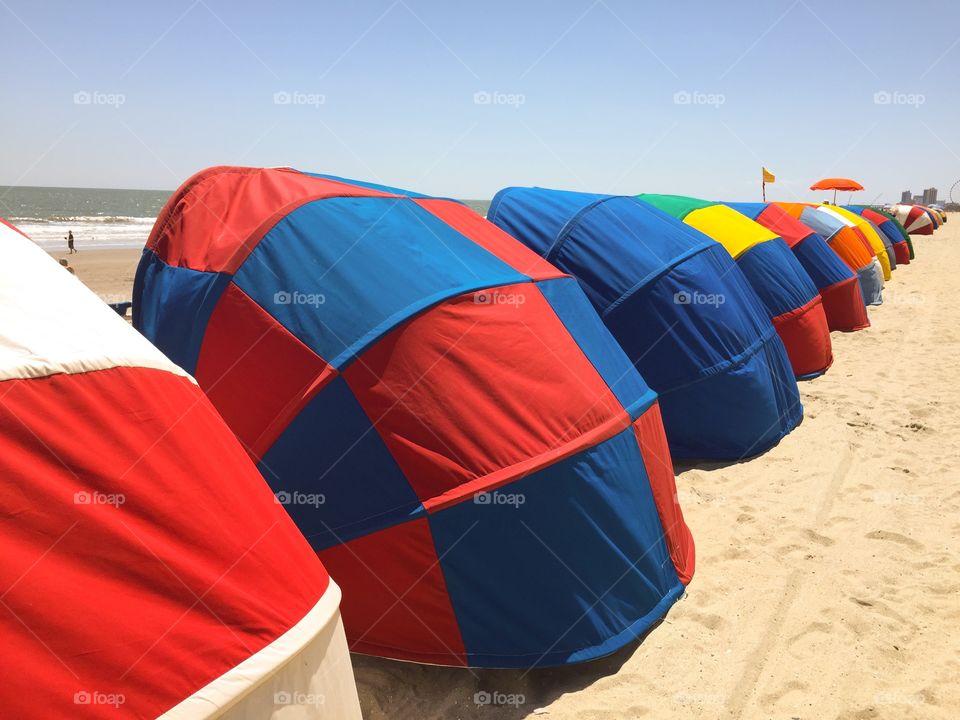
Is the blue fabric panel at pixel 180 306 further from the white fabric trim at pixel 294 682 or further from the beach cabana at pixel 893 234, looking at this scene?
the beach cabana at pixel 893 234

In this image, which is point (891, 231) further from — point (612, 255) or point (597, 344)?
point (597, 344)

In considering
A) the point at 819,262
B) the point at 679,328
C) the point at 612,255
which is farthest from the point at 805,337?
the point at 612,255

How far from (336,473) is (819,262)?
10077 millimetres

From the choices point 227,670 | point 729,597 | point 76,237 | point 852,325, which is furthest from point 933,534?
point 76,237

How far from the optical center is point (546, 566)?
351cm

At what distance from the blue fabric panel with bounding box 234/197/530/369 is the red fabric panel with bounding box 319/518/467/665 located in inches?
36.5

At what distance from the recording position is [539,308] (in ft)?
13.4

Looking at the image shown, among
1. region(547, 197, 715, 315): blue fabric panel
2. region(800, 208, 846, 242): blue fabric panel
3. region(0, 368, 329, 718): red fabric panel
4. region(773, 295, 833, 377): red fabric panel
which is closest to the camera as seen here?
region(0, 368, 329, 718): red fabric panel

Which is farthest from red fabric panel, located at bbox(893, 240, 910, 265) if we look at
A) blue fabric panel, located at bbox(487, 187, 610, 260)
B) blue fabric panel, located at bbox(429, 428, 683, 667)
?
blue fabric panel, located at bbox(429, 428, 683, 667)

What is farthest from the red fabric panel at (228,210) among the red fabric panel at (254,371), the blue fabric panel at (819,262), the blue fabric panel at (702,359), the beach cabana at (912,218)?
the beach cabana at (912,218)

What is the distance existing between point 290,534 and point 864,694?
2985 mm

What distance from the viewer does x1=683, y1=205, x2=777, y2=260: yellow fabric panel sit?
333 inches

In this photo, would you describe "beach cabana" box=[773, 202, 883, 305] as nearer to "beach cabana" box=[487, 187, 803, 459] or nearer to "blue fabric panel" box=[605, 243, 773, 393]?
"beach cabana" box=[487, 187, 803, 459]

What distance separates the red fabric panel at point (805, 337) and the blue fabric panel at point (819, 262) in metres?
2.11
